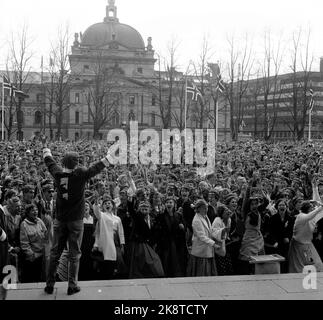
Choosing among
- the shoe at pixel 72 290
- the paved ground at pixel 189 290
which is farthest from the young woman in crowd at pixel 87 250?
the shoe at pixel 72 290

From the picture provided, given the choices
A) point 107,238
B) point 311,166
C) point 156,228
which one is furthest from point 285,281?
point 311,166

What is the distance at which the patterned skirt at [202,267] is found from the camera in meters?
7.77

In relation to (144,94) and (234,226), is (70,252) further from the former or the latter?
(144,94)

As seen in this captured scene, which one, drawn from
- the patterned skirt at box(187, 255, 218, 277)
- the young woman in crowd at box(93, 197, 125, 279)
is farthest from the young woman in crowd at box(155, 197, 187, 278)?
the young woman in crowd at box(93, 197, 125, 279)

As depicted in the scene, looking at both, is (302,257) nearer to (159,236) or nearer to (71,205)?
(159,236)

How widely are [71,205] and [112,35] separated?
313 feet

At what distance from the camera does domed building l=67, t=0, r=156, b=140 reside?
272 ft

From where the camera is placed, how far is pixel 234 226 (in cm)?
850

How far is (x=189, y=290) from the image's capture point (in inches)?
253

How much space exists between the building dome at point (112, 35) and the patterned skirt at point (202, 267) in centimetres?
9134

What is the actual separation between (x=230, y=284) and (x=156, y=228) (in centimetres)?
194

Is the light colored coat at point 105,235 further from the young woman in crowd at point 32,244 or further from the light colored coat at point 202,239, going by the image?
the light colored coat at point 202,239

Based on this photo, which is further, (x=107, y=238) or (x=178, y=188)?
(x=178, y=188)
